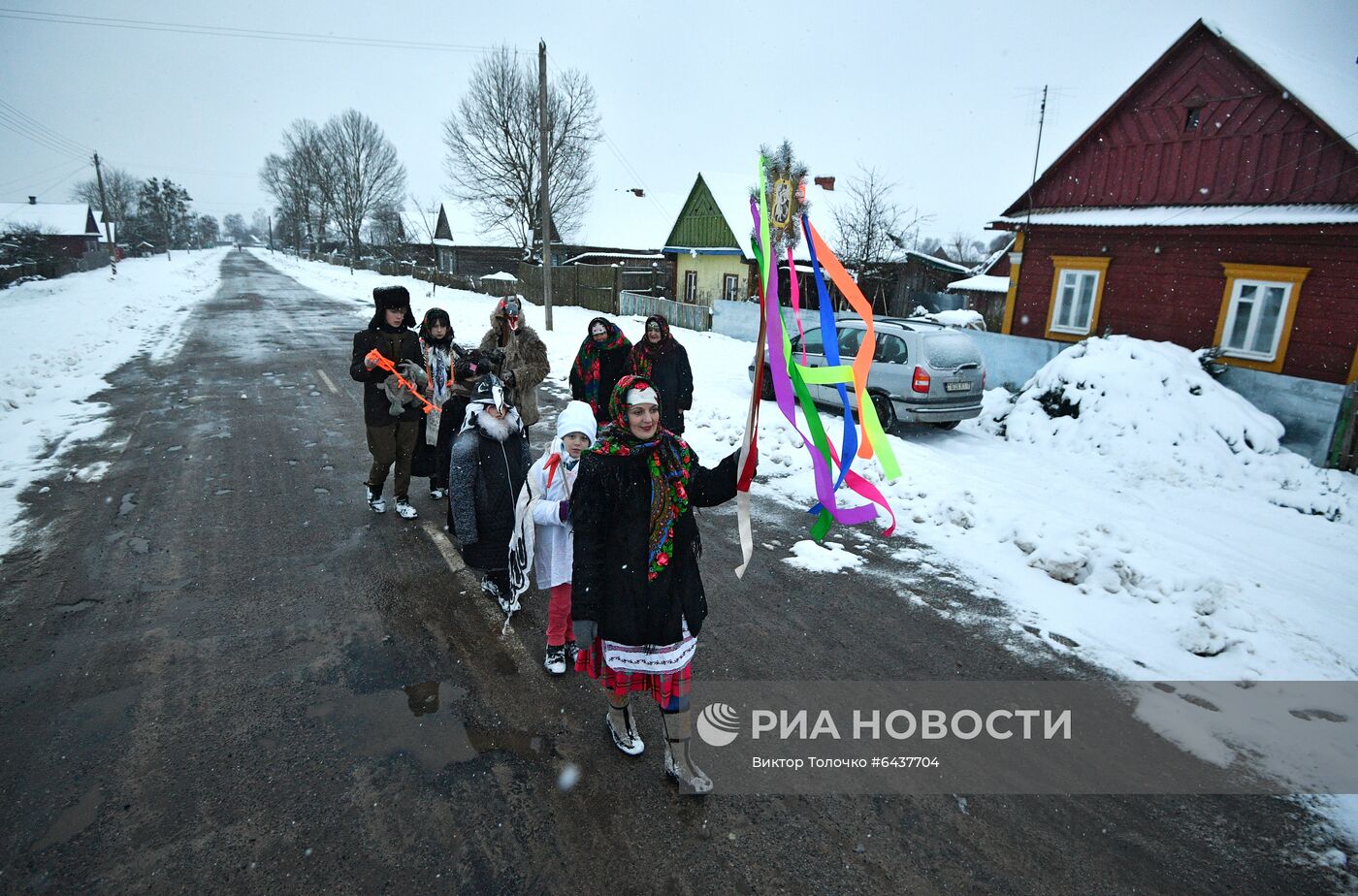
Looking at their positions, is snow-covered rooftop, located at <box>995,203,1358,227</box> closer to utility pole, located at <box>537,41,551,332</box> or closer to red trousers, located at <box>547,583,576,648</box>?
utility pole, located at <box>537,41,551,332</box>

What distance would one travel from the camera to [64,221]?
67250mm

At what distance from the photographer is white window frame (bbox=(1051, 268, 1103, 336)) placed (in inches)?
563

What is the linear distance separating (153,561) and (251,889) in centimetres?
369

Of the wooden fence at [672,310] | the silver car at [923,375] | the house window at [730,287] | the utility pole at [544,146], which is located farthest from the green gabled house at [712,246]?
the silver car at [923,375]

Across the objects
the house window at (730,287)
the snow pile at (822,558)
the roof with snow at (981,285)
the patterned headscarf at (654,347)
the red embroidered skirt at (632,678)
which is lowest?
the snow pile at (822,558)

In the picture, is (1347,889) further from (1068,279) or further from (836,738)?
(1068,279)

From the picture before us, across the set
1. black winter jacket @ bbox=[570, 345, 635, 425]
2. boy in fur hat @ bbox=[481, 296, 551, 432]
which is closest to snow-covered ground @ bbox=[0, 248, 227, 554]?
boy in fur hat @ bbox=[481, 296, 551, 432]

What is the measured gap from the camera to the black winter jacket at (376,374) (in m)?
5.77

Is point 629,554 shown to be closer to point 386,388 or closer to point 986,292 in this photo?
point 386,388

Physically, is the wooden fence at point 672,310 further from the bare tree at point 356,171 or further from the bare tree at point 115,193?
the bare tree at point 115,193

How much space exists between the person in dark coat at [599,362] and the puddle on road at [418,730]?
10.2 ft

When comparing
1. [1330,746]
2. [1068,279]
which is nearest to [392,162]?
[1068,279]

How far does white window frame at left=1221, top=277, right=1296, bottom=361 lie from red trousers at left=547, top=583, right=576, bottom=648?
13685 millimetres

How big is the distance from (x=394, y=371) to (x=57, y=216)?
89.7m
